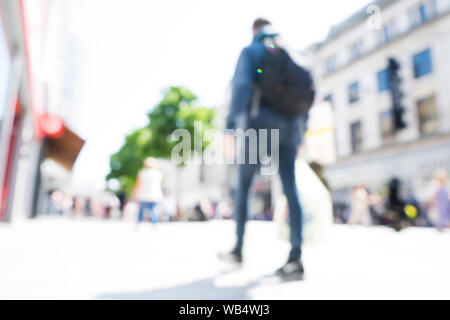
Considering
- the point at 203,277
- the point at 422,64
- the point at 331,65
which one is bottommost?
the point at 203,277

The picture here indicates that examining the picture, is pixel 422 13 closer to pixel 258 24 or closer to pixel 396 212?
pixel 396 212

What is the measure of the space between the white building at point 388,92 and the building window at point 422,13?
0.16ft

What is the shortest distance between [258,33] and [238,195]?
1.26 meters

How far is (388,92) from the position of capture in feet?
58.5

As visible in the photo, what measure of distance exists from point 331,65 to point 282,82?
22983 millimetres

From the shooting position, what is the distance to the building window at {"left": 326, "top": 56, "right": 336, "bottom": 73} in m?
22.3

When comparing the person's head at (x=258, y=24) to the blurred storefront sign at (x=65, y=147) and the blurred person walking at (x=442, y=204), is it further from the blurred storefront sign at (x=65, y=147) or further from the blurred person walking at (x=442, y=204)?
the blurred storefront sign at (x=65, y=147)

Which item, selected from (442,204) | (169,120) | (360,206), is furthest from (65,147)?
(442,204)

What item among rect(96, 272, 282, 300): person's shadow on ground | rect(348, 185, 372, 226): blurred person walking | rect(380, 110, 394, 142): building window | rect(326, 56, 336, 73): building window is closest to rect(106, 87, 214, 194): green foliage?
rect(326, 56, 336, 73): building window

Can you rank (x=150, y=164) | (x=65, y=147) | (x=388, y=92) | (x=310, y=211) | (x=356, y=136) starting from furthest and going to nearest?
(x=356, y=136), (x=388, y=92), (x=65, y=147), (x=150, y=164), (x=310, y=211)

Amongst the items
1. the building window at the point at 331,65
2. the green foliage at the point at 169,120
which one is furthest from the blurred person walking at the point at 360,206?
the building window at the point at 331,65

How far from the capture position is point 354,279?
189cm
